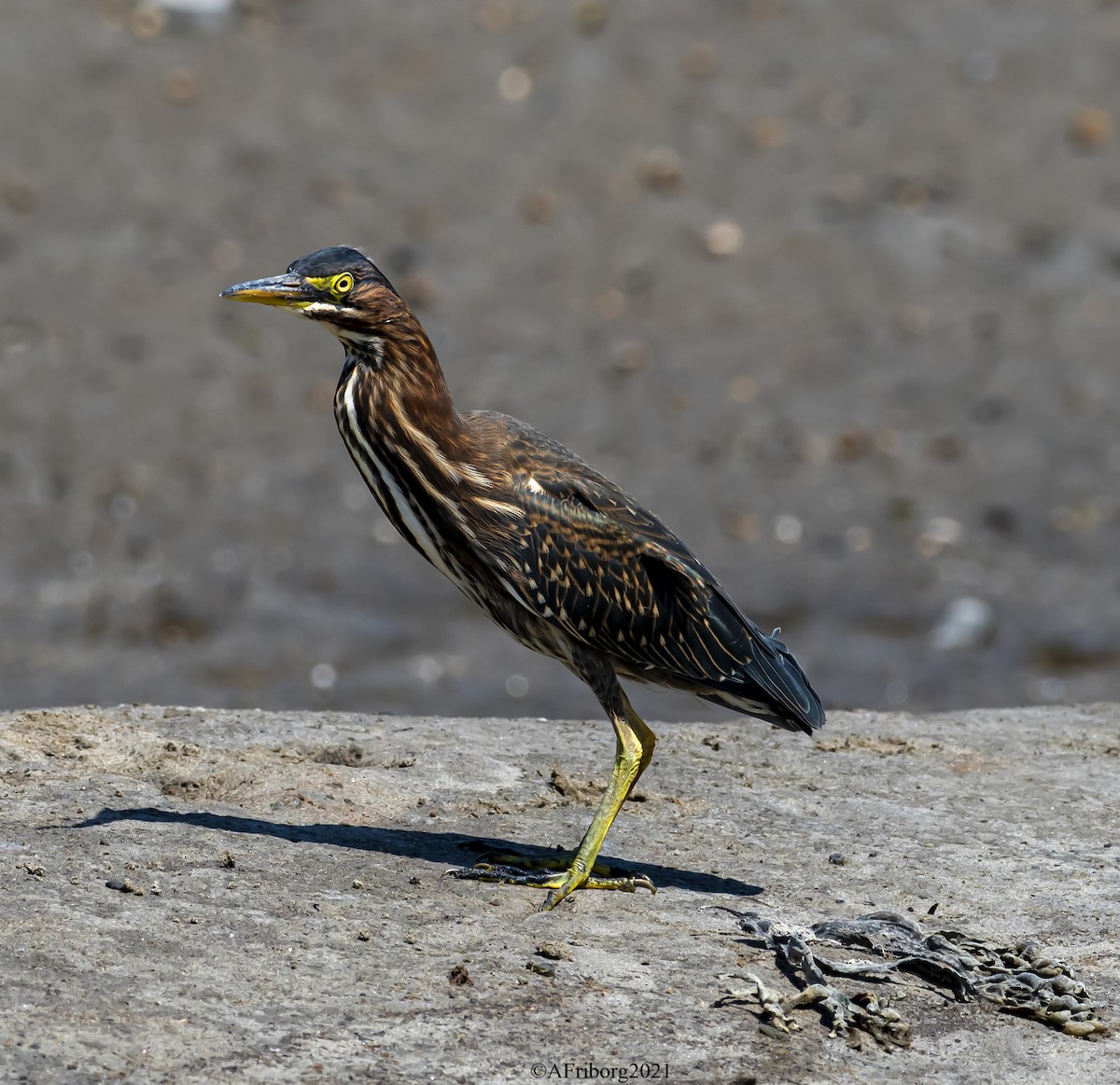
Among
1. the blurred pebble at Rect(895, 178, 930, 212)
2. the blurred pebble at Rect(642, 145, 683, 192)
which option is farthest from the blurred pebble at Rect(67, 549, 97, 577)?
the blurred pebble at Rect(895, 178, 930, 212)

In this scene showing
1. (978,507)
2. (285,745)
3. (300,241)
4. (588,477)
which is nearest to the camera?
(588,477)

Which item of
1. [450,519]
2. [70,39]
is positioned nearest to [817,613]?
[450,519]

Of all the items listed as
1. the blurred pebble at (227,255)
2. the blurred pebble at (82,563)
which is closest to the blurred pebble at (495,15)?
the blurred pebble at (227,255)

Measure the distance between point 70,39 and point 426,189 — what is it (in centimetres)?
319

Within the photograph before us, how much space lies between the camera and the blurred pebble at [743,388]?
13.2 m

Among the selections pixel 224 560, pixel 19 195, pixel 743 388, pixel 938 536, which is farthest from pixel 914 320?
pixel 19 195

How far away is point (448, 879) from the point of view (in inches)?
228

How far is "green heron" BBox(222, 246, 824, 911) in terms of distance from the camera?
589cm

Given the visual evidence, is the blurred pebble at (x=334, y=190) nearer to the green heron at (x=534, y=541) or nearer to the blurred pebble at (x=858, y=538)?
the blurred pebble at (x=858, y=538)

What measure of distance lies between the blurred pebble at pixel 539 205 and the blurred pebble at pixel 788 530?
11.0ft

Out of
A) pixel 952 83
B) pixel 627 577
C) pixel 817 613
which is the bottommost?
pixel 817 613

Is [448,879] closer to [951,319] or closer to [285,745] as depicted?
[285,745]

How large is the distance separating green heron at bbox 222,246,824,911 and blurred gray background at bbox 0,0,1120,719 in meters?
4.50

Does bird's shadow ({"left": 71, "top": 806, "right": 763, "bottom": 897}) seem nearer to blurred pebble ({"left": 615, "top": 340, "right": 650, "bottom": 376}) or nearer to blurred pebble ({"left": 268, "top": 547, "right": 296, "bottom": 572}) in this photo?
blurred pebble ({"left": 268, "top": 547, "right": 296, "bottom": 572})
